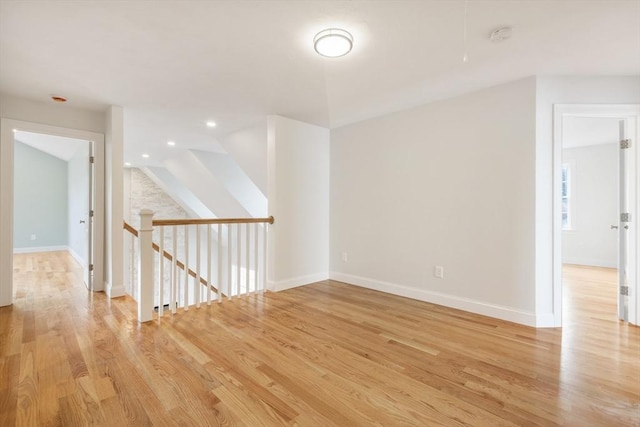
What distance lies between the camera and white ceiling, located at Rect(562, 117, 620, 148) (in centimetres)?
420

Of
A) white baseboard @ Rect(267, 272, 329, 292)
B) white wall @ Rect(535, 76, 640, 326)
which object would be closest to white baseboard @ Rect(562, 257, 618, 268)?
white wall @ Rect(535, 76, 640, 326)

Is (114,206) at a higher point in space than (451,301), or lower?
higher

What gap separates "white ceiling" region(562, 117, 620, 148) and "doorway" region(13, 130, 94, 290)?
8.85m

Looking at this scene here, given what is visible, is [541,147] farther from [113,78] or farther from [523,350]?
[113,78]

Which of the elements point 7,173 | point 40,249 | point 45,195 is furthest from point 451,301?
point 45,195

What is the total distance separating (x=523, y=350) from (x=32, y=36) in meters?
4.18

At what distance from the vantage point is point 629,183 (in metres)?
2.72

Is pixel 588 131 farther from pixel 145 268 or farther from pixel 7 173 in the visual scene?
pixel 7 173

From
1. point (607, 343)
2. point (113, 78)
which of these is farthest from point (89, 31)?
point (607, 343)

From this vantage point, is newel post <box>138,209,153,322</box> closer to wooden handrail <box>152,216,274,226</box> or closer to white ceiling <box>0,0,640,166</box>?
wooden handrail <box>152,216,274,226</box>

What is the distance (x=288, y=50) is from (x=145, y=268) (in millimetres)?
2262

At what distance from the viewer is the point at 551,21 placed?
187 centimetres

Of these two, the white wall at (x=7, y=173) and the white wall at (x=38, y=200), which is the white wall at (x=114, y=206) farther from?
the white wall at (x=38, y=200)

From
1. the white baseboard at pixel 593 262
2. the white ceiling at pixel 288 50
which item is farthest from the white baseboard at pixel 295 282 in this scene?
the white baseboard at pixel 593 262
